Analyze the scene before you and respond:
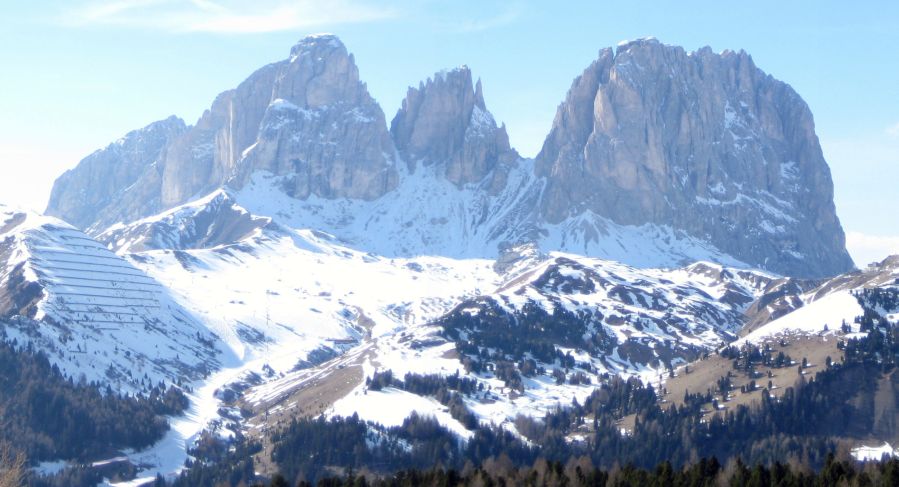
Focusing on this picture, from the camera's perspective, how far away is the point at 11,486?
436 ft

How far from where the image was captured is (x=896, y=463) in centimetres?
16138

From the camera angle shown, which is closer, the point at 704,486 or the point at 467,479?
the point at 704,486

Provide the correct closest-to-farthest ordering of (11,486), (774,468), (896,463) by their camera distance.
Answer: (11,486) → (896,463) → (774,468)

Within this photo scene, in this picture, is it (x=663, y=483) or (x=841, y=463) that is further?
(x=841, y=463)

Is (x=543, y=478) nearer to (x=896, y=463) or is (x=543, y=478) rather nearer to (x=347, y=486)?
(x=347, y=486)

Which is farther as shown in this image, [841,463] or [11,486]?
[841,463]

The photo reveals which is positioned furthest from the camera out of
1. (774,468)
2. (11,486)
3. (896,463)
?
(774,468)

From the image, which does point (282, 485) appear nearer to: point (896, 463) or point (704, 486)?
point (704, 486)

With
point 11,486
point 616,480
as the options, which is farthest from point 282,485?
point 11,486

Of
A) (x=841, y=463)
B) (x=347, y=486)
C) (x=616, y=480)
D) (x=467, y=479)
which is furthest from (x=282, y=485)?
(x=841, y=463)

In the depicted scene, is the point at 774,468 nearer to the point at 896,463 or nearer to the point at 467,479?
the point at 896,463

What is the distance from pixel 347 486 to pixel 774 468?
186 feet

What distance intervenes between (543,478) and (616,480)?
43.8 feet

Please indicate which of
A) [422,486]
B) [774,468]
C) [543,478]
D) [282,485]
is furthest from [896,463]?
[282,485]
